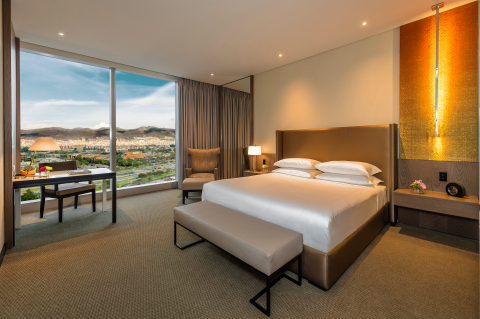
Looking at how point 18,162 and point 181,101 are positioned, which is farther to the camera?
point 181,101

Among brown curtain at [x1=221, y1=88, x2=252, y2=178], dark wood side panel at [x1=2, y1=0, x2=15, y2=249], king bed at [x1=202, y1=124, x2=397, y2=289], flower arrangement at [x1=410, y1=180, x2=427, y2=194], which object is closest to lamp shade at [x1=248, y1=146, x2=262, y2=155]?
brown curtain at [x1=221, y1=88, x2=252, y2=178]

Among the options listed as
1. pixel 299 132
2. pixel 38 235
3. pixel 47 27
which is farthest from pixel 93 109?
pixel 299 132

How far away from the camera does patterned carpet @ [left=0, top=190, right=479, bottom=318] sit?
4.83 feet

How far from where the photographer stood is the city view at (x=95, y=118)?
12.1 ft

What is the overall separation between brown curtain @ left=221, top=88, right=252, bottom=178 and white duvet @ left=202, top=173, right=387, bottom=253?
2735mm

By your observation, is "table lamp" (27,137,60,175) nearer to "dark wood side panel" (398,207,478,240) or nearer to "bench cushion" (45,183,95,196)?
"bench cushion" (45,183,95,196)

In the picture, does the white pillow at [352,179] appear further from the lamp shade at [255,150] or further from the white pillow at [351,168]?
the lamp shade at [255,150]

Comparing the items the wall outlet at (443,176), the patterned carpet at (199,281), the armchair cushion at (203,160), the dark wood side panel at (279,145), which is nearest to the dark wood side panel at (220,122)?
the armchair cushion at (203,160)

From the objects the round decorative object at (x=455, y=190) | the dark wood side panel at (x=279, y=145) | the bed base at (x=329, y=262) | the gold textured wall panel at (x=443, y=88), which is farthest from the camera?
the dark wood side panel at (x=279, y=145)

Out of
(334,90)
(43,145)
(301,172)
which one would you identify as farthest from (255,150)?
(43,145)

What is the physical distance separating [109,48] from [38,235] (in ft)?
9.86

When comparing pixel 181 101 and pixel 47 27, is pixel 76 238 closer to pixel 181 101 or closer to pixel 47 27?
pixel 47 27

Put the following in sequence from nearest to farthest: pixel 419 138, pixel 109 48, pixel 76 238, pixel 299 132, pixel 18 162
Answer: pixel 76 238
pixel 419 138
pixel 18 162
pixel 109 48
pixel 299 132

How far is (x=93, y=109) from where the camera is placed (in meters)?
4.30
